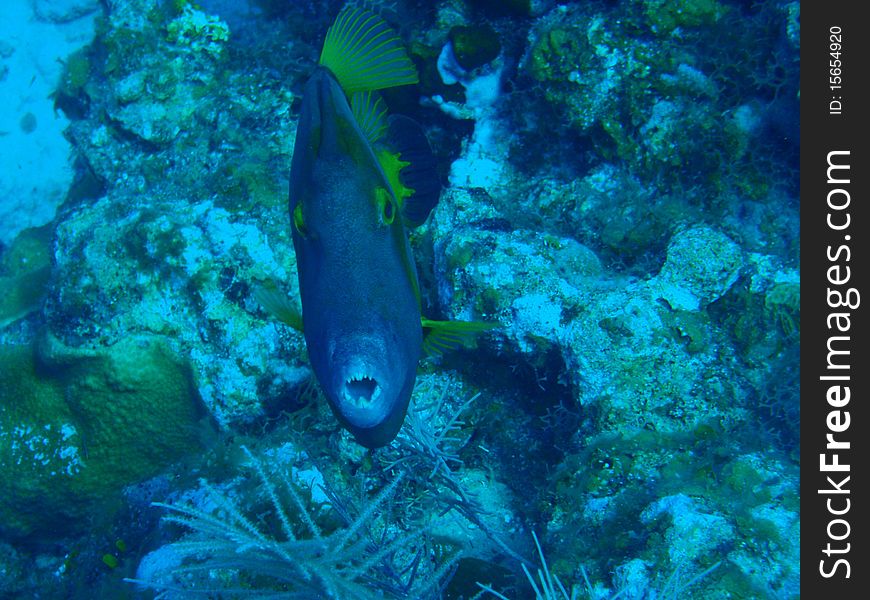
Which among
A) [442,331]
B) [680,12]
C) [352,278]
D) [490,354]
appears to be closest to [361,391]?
[352,278]

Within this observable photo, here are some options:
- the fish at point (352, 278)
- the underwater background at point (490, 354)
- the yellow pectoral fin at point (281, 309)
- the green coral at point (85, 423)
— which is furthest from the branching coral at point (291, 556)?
the green coral at point (85, 423)

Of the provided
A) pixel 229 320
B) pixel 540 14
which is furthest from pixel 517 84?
pixel 229 320

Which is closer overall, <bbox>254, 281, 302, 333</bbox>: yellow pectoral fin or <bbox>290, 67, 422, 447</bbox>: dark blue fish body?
<bbox>290, 67, 422, 447</bbox>: dark blue fish body

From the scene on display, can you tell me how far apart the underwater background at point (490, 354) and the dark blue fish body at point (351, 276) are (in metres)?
1.20

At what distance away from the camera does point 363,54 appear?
6.43ft

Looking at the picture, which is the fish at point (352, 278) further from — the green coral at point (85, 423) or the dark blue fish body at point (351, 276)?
the green coral at point (85, 423)

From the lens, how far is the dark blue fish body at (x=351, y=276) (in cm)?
123

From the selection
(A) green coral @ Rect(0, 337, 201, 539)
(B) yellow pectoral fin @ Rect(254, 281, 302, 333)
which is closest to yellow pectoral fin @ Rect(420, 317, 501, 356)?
(B) yellow pectoral fin @ Rect(254, 281, 302, 333)

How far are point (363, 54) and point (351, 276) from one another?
1073 millimetres

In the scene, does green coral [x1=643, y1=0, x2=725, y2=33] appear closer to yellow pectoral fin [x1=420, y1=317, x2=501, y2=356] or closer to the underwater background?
the underwater background

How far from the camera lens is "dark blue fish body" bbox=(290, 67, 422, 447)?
4.04 ft

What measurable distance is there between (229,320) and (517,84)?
10.1 ft

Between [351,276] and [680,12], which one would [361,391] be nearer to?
[351,276]

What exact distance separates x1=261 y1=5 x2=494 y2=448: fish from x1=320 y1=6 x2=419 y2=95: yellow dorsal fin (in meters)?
0.04
